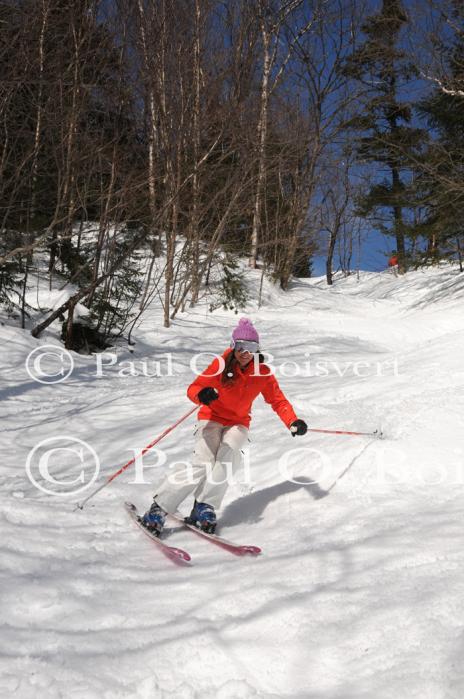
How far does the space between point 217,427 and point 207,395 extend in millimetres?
403

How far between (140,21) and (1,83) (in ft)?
19.3

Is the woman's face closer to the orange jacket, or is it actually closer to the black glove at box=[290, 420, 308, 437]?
the orange jacket

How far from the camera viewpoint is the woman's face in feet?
12.8

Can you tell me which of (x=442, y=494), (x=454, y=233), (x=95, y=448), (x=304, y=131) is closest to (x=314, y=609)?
(x=442, y=494)

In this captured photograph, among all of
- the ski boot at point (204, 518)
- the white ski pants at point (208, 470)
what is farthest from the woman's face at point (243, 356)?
the ski boot at point (204, 518)

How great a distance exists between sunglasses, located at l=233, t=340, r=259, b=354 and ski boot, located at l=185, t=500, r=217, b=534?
1137 millimetres

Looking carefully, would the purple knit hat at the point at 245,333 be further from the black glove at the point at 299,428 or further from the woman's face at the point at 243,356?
the black glove at the point at 299,428

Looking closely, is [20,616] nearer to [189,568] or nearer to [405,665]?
[189,568]

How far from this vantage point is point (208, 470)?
12.5 ft

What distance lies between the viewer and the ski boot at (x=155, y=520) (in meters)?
3.64

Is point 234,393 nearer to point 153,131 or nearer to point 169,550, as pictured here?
point 169,550

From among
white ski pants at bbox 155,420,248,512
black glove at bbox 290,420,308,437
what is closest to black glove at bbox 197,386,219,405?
white ski pants at bbox 155,420,248,512

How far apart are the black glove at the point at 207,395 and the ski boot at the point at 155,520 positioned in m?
0.81

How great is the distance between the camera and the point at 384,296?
21.3m
